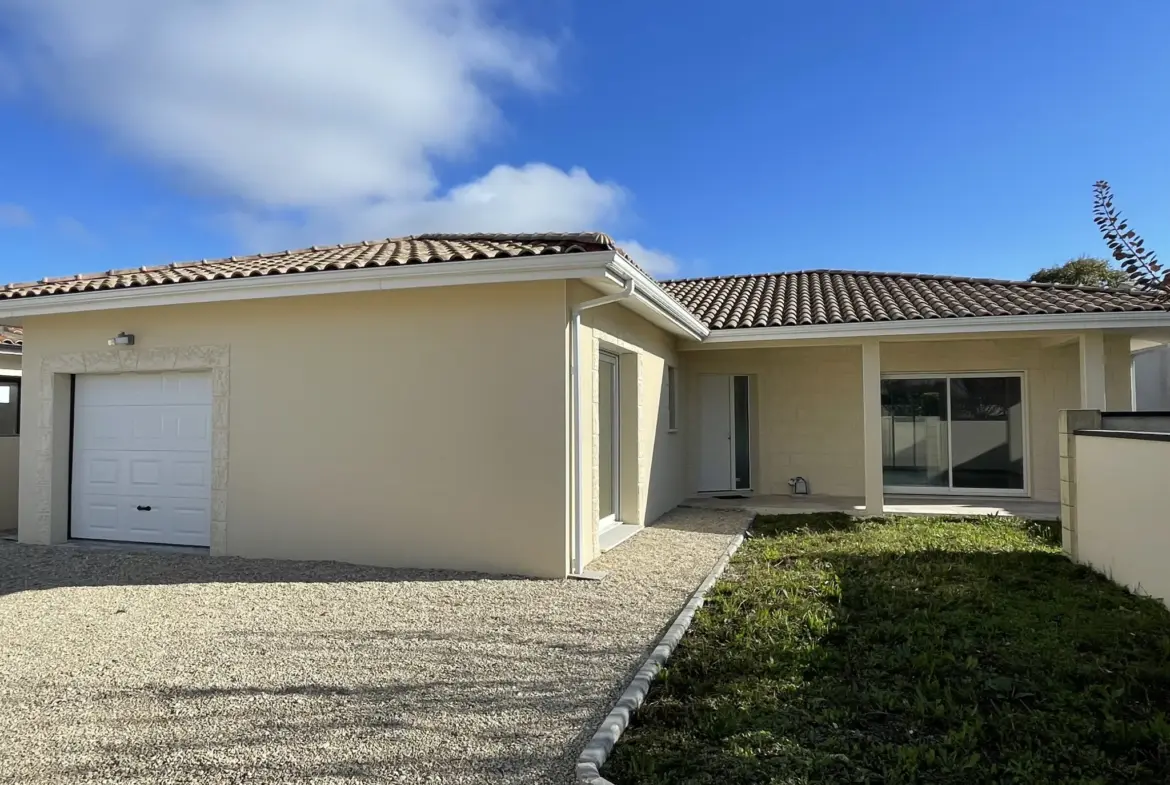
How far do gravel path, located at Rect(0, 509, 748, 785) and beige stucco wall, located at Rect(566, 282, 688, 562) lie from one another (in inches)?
68.5

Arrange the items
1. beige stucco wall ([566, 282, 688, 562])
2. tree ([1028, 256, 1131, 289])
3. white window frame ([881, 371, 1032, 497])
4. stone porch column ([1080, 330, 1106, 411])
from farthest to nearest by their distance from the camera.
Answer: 1. tree ([1028, 256, 1131, 289])
2. white window frame ([881, 371, 1032, 497])
3. stone porch column ([1080, 330, 1106, 411])
4. beige stucco wall ([566, 282, 688, 562])

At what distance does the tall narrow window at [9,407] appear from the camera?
12016mm

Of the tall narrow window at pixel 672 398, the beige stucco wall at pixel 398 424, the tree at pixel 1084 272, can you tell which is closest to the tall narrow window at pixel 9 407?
the beige stucco wall at pixel 398 424

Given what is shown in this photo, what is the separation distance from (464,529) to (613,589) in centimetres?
198

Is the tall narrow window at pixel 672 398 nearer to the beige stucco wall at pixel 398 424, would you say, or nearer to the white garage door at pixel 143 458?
the beige stucco wall at pixel 398 424

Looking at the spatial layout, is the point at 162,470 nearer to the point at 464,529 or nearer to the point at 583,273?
the point at 464,529

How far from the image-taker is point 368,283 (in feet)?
25.9

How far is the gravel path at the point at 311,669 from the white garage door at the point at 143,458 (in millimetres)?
1234

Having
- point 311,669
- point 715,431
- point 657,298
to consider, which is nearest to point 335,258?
point 657,298

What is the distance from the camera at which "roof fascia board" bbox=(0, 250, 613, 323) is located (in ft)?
23.7

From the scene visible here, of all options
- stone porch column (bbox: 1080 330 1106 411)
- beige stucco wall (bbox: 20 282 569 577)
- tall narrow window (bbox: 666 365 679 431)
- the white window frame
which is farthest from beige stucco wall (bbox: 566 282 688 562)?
stone porch column (bbox: 1080 330 1106 411)

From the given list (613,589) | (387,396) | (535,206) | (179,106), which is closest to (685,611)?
(613,589)

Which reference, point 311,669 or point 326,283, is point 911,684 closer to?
point 311,669

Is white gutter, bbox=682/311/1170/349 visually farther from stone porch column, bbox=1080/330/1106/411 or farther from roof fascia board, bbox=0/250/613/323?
roof fascia board, bbox=0/250/613/323
